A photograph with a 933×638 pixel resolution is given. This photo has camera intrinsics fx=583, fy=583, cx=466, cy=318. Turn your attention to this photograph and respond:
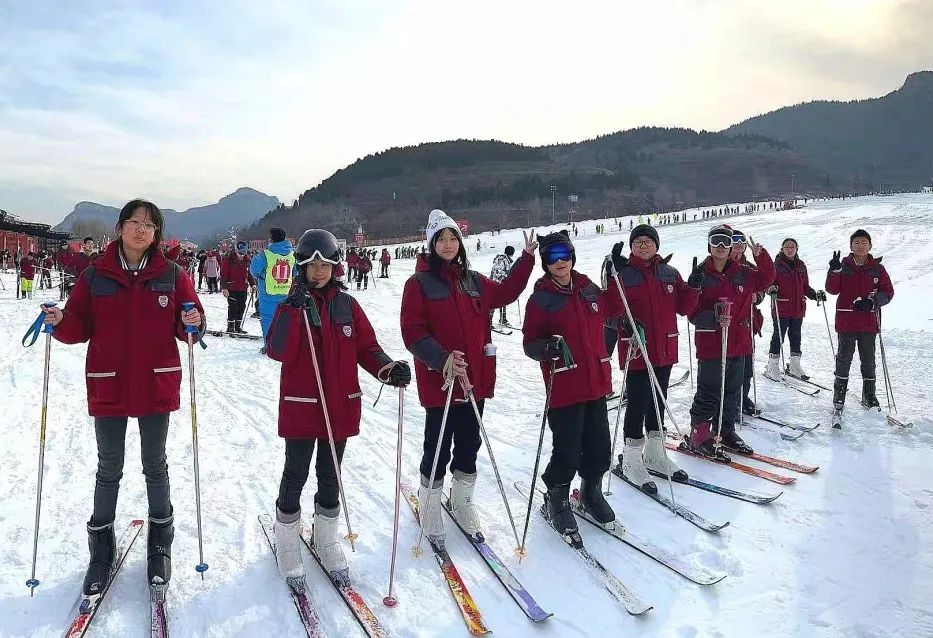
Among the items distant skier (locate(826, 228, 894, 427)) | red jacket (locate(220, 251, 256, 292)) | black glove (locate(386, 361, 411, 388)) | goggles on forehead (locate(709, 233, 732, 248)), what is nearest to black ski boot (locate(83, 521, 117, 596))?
black glove (locate(386, 361, 411, 388))

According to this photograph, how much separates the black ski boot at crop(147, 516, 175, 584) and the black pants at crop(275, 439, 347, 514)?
633 mm

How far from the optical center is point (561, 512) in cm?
383

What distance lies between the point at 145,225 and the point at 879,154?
24359 centimetres

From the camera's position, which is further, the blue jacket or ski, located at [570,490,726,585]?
the blue jacket

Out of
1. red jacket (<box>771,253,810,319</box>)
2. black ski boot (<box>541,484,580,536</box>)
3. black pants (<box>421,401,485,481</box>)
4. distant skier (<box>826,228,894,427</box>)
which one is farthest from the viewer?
red jacket (<box>771,253,810,319</box>)

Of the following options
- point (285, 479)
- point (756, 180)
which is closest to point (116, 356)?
point (285, 479)

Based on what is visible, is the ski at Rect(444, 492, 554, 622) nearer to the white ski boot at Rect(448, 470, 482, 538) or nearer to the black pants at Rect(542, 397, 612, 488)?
the white ski boot at Rect(448, 470, 482, 538)

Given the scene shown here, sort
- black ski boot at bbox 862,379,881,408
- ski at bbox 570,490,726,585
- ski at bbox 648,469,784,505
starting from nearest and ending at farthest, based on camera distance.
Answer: ski at bbox 570,490,726,585 < ski at bbox 648,469,784,505 < black ski boot at bbox 862,379,881,408

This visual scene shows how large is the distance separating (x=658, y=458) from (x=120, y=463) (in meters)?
3.83

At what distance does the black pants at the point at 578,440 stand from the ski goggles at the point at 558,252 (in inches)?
36.7

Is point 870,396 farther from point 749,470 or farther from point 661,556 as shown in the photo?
point 661,556

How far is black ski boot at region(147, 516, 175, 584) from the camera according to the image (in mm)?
3096

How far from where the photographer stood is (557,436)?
3.78 m

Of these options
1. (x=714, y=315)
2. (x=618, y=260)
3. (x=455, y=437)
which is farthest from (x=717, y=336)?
(x=455, y=437)
